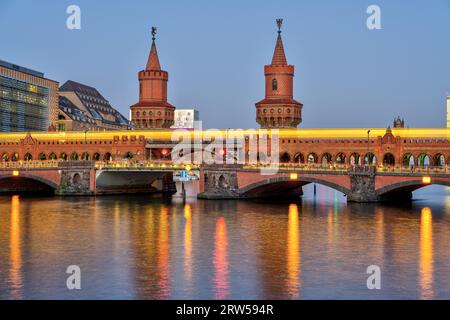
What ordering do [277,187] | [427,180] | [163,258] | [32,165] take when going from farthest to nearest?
[32,165] → [277,187] → [427,180] → [163,258]

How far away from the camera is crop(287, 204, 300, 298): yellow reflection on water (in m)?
34.2

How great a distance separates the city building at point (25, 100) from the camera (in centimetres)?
15000

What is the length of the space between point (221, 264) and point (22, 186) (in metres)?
76.0

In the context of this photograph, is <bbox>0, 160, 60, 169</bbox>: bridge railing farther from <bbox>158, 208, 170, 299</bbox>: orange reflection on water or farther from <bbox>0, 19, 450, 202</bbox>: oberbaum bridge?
<bbox>158, 208, 170, 299</bbox>: orange reflection on water

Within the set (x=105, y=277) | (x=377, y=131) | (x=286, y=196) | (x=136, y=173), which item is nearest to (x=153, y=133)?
(x=136, y=173)

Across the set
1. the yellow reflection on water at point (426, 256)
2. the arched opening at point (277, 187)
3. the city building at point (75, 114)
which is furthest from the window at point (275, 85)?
the city building at point (75, 114)

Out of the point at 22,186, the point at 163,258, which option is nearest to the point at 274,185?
the point at 22,186

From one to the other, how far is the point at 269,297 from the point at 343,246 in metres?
16.6

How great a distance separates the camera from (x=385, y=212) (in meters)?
69.0

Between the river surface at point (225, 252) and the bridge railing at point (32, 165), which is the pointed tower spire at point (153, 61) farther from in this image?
the river surface at point (225, 252)

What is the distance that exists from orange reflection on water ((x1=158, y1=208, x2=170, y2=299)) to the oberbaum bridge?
77.9ft

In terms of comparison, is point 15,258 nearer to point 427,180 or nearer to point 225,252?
point 225,252

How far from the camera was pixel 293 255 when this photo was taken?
43.8 m
